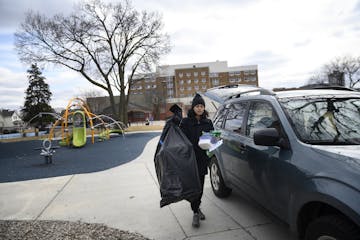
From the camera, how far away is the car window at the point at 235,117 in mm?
3505

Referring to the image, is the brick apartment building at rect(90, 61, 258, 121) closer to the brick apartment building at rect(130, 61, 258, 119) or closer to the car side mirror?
the brick apartment building at rect(130, 61, 258, 119)

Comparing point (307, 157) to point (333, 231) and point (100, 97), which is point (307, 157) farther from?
point (100, 97)

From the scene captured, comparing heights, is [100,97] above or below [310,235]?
above

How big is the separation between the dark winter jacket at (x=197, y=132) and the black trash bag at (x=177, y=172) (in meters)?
0.24

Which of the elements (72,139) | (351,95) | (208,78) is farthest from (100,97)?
(351,95)

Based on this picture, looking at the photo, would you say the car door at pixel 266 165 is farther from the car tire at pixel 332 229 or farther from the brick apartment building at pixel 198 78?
the brick apartment building at pixel 198 78

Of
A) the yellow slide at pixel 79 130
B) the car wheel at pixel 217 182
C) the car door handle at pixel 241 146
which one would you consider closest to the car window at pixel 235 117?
the car door handle at pixel 241 146

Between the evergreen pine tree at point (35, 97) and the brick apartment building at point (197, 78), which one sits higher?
the brick apartment building at point (197, 78)

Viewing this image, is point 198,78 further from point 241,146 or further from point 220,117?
point 241,146

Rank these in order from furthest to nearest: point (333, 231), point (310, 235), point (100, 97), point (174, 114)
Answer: point (100, 97) → point (174, 114) → point (310, 235) → point (333, 231)

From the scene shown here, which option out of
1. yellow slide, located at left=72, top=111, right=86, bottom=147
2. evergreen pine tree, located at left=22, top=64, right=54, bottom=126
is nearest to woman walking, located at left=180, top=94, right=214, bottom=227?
yellow slide, located at left=72, top=111, right=86, bottom=147

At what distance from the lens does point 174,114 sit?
3.24 m

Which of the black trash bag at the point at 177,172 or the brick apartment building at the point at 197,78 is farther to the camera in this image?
the brick apartment building at the point at 197,78

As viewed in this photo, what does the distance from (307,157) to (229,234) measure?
1.53 m
